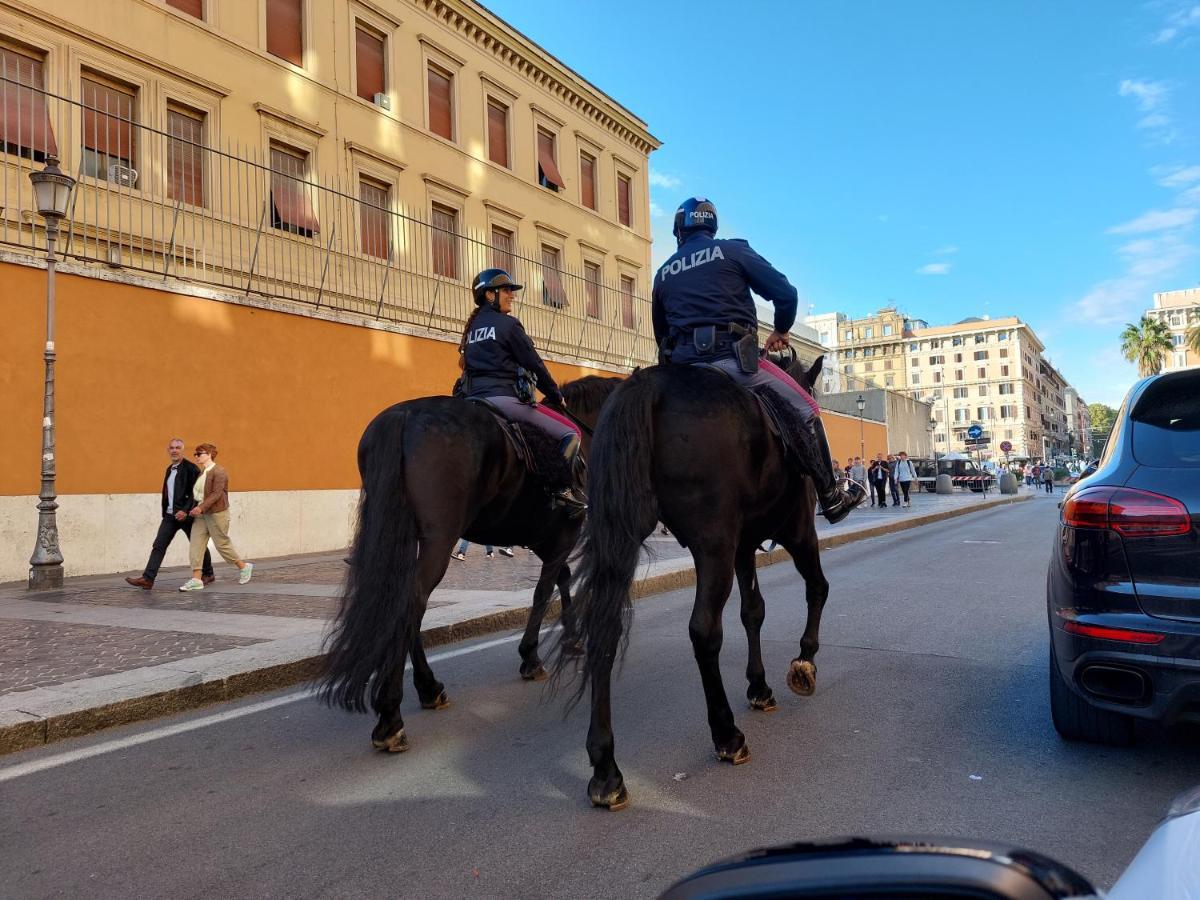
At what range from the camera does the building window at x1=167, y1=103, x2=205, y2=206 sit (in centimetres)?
1480

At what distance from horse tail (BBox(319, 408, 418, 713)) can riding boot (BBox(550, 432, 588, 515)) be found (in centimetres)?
120

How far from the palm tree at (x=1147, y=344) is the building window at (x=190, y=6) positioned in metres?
80.6

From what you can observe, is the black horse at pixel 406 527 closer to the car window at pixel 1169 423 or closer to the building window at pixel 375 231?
the car window at pixel 1169 423

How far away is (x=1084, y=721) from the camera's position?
3693mm

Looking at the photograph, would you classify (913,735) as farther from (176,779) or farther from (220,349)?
(220,349)

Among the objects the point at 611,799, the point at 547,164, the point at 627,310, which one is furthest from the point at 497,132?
the point at 611,799

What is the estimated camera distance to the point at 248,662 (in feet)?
18.1

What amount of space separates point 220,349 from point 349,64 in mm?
10912

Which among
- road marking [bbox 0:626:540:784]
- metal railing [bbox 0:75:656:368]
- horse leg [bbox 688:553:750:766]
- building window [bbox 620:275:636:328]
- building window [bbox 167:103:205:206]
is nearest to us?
horse leg [bbox 688:553:750:766]

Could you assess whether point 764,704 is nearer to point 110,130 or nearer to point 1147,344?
point 110,130

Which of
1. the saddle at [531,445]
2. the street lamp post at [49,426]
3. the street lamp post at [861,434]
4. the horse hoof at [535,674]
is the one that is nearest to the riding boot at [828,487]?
the saddle at [531,445]

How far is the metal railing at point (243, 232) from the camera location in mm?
12227

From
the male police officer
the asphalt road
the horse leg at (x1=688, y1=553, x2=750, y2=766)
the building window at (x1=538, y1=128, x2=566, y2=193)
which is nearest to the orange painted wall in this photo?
the asphalt road

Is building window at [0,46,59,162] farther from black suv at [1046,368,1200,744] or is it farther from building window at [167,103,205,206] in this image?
black suv at [1046,368,1200,744]
